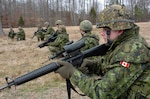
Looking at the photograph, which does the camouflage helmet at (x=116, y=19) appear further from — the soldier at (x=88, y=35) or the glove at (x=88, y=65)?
the soldier at (x=88, y=35)

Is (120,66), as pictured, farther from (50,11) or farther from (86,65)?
(50,11)

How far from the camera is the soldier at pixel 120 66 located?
2170mm

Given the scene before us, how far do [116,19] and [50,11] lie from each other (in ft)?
187

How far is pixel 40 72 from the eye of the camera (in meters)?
2.51

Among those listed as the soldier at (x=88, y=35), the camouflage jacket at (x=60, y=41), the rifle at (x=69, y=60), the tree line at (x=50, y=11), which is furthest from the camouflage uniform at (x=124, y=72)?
the tree line at (x=50, y=11)

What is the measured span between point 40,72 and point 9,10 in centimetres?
5283

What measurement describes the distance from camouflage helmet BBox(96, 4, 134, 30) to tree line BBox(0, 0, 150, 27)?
4414cm

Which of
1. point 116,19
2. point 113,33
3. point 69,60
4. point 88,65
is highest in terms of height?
point 116,19

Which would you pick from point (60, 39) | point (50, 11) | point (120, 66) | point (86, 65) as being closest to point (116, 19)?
point (120, 66)

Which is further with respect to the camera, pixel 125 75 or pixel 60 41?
pixel 60 41

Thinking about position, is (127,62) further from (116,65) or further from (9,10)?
(9,10)

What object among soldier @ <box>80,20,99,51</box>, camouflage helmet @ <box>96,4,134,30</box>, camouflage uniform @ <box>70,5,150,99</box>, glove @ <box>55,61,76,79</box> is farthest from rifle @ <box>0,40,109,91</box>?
soldier @ <box>80,20,99,51</box>

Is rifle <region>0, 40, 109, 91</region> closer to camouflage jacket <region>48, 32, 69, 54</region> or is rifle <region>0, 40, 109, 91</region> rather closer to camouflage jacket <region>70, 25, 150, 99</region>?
camouflage jacket <region>70, 25, 150, 99</region>

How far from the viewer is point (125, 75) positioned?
7.10 ft
